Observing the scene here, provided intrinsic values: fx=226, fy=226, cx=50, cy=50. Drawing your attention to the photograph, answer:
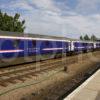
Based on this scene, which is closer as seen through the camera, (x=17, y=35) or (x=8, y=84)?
(x=8, y=84)

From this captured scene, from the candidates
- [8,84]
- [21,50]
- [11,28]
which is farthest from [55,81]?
[11,28]

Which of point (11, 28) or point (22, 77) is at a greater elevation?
point (11, 28)

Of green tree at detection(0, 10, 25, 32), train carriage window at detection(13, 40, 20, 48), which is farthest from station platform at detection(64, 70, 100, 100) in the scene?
green tree at detection(0, 10, 25, 32)

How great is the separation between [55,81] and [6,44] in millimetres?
5398

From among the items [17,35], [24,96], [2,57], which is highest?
[17,35]

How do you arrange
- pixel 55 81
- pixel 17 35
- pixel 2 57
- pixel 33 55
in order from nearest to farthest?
pixel 55 81 < pixel 2 57 < pixel 17 35 < pixel 33 55

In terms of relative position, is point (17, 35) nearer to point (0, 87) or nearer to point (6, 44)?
point (6, 44)

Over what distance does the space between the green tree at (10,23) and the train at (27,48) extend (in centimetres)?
2557

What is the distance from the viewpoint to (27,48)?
20.4m

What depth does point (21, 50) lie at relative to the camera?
19.5 m

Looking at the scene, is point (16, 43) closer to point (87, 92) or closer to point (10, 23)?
point (87, 92)

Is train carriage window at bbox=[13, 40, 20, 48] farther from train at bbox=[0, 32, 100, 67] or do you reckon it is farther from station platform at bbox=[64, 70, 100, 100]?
station platform at bbox=[64, 70, 100, 100]

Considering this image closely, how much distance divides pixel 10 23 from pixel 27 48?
121 feet

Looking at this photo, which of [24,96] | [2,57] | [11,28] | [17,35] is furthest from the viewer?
[11,28]
